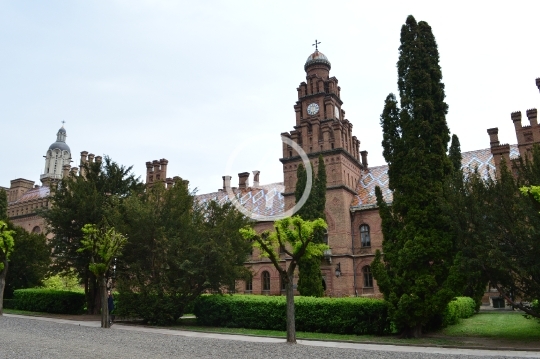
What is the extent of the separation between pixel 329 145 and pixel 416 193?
18.4m

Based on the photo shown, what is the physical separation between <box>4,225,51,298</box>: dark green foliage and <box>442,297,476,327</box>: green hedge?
26.8 meters

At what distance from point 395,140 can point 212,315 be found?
488 inches

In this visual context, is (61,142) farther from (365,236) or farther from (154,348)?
(154,348)

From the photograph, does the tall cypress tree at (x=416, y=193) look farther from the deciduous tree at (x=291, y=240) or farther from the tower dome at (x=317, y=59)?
the tower dome at (x=317, y=59)

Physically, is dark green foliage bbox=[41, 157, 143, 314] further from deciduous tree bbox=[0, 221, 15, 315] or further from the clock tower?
the clock tower

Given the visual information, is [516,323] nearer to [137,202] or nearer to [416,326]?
[416,326]

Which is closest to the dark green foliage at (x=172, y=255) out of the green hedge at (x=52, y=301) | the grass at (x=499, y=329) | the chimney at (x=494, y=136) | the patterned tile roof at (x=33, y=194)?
the green hedge at (x=52, y=301)

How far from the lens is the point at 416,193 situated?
59.3 ft

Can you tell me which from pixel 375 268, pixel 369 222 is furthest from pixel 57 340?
pixel 369 222

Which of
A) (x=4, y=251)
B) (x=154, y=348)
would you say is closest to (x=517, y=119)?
(x=154, y=348)

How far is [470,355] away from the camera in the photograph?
12914 millimetres

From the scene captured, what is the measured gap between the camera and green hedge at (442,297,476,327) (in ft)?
64.4

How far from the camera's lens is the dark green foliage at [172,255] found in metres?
21.8

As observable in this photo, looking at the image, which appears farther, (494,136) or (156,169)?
(156,169)
